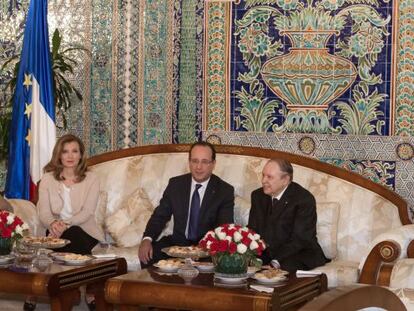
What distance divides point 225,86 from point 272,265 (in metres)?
2.16

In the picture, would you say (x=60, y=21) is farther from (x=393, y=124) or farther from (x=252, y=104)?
(x=393, y=124)

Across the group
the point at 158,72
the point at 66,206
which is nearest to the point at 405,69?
the point at 158,72

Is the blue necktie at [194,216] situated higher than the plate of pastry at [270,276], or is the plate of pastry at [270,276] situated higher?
the blue necktie at [194,216]

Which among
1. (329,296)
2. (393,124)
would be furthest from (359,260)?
(329,296)

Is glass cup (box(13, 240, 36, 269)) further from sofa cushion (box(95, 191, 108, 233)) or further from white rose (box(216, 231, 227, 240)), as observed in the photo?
sofa cushion (box(95, 191, 108, 233))

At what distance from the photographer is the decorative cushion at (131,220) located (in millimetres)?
6473

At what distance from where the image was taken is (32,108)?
279 inches

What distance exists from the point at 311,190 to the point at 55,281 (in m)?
2.18

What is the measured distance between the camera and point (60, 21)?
774 centimetres

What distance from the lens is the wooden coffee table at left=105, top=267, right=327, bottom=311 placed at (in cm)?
Result: 438

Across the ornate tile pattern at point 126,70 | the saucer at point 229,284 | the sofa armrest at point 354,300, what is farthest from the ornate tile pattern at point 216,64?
the sofa armrest at point 354,300

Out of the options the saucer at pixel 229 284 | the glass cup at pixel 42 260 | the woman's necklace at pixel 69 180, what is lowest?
the saucer at pixel 229 284

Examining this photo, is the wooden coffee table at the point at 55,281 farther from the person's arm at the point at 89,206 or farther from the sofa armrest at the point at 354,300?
the sofa armrest at the point at 354,300

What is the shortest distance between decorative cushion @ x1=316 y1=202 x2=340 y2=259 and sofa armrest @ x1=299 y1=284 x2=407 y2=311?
4.80 m
